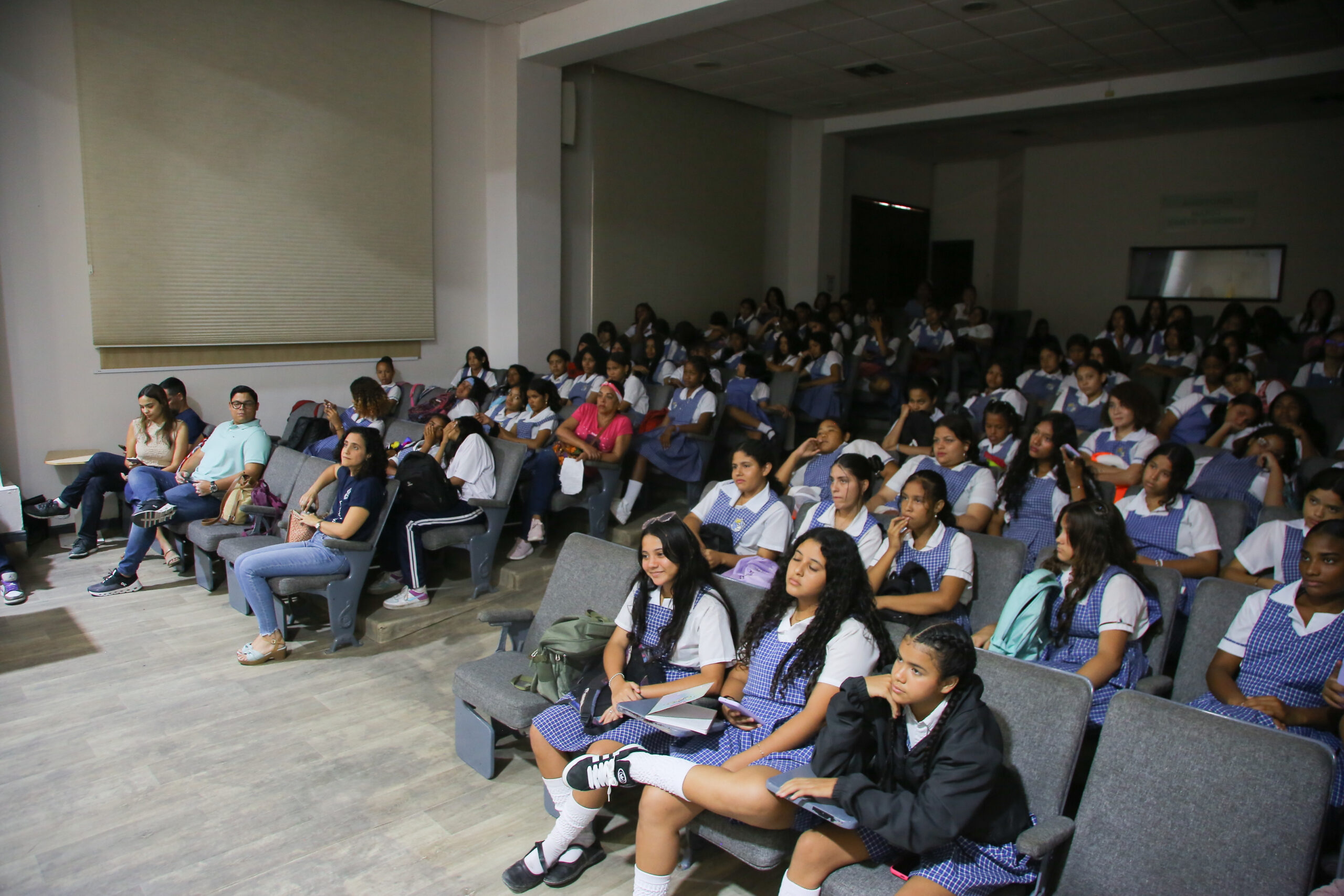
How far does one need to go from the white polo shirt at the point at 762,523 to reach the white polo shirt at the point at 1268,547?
153cm

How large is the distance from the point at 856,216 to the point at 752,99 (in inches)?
93.6

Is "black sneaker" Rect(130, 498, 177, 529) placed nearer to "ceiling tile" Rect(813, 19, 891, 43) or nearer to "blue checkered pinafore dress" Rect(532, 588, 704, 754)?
"blue checkered pinafore dress" Rect(532, 588, 704, 754)

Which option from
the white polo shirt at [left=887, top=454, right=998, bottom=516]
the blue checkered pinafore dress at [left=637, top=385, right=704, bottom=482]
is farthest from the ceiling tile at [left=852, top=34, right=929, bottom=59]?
the white polo shirt at [left=887, top=454, right=998, bottom=516]

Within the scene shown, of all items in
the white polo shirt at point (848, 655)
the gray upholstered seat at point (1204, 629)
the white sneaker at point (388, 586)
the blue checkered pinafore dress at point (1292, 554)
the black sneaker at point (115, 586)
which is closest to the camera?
the white polo shirt at point (848, 655)

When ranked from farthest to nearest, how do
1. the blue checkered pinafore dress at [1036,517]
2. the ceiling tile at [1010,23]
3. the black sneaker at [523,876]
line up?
1. the ceiling tile at [1010,23]
2. the blue checkered pinafore dress at [1036,517]
3. the black sneaker at [523,876]

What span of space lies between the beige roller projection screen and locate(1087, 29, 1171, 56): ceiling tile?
17.2ft

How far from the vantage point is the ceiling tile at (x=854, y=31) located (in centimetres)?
671

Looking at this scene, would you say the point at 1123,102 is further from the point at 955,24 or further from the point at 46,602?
the point at 46,602

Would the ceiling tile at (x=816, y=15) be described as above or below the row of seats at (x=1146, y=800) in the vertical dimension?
above

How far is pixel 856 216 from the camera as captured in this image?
11102mm

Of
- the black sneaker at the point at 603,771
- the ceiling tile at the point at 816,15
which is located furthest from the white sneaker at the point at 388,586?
the ceiling tile at the point at 816,15

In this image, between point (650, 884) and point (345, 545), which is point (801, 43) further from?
point (650, 884)

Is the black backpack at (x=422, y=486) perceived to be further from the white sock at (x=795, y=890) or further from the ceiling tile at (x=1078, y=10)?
the ceiling tile at (x=1078, y=10)

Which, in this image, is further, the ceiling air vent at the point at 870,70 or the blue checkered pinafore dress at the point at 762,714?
the ceiling air vent at the point at 870,70
